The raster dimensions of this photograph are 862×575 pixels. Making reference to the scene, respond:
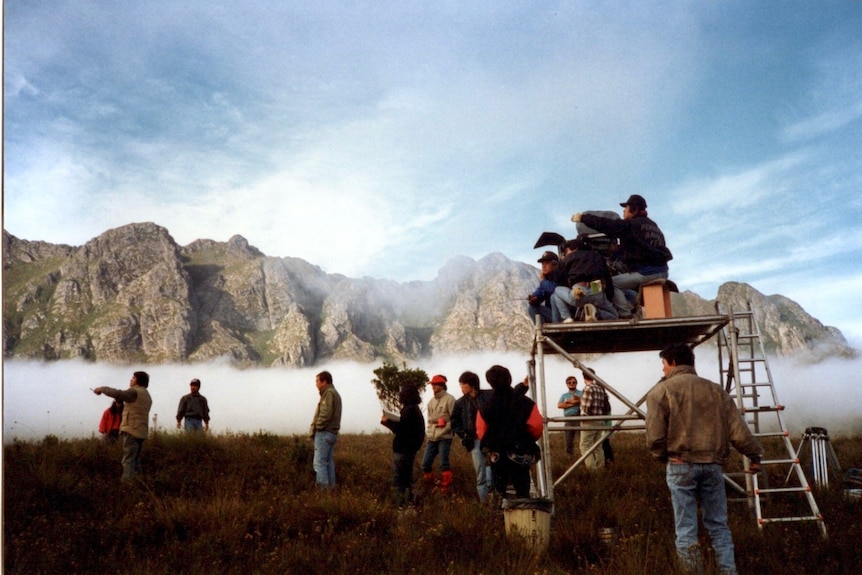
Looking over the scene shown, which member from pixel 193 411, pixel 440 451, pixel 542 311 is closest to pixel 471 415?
pixel 440 451

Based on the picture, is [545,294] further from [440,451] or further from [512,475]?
[440,451]

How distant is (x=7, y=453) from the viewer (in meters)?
11.8

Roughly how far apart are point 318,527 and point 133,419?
14.0ft


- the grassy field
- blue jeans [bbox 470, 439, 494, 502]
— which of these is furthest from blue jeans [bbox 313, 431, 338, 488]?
blue jeans [bbox 470, 439, 494, 502]

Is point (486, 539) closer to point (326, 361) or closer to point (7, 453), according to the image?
point (7, 453)

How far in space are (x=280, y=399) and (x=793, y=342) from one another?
6329 inches

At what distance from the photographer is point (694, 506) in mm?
5746

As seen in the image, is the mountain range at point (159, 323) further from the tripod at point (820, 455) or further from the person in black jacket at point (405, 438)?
the person in black jacket at point (405, 438)

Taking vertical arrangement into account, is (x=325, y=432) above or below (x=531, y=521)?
above

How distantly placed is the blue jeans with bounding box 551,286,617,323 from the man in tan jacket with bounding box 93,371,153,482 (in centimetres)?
672

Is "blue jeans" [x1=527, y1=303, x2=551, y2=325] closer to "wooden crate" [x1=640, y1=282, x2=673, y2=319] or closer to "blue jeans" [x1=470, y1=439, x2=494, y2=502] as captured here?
"wooden crate" [x1=640, y1=282, x2=673, y2=319]

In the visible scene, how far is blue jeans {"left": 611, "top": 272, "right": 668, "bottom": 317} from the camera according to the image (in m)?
8.72

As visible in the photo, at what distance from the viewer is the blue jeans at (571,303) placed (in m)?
8.44

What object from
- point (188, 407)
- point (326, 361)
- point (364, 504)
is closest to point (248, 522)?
point (364, 504)
